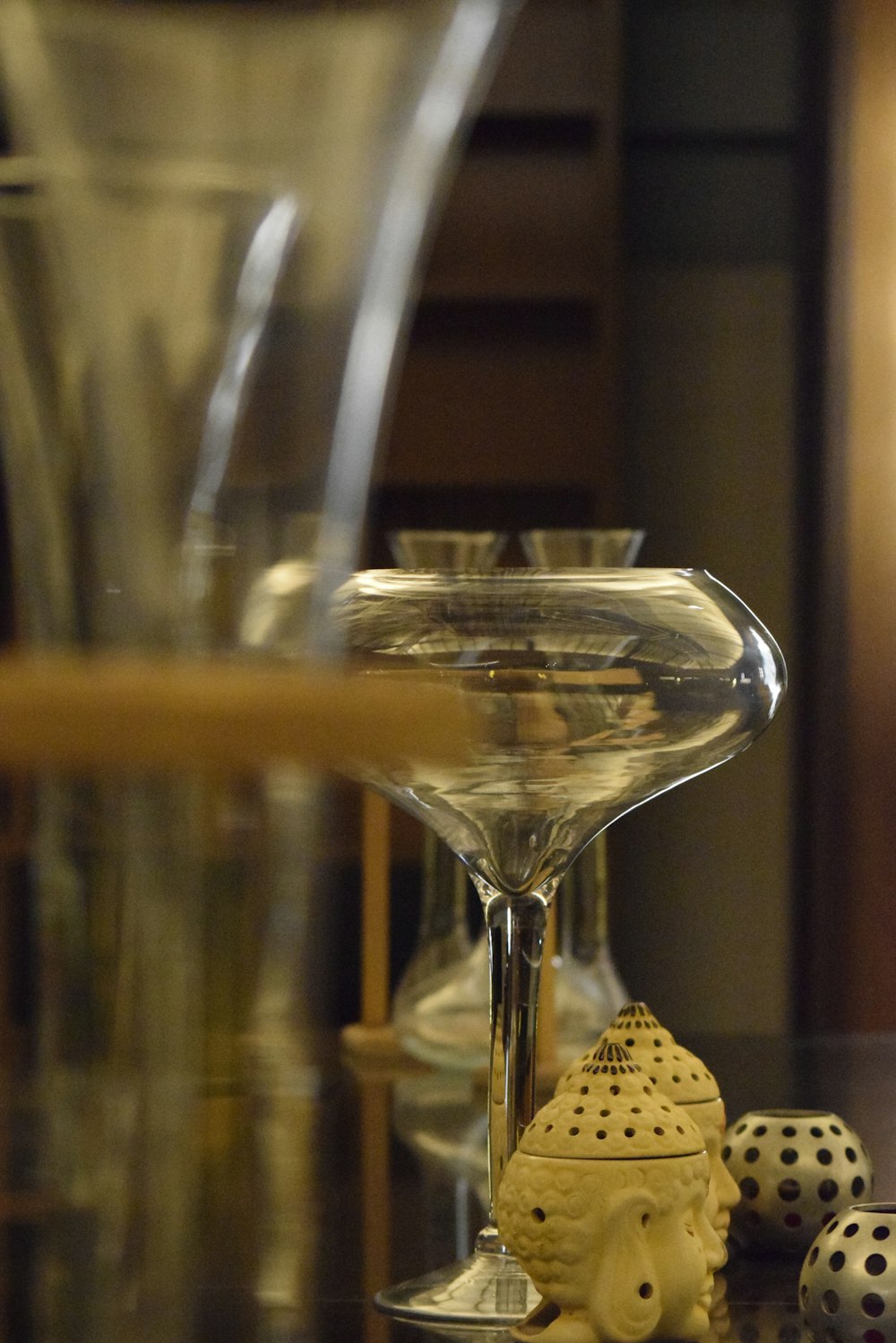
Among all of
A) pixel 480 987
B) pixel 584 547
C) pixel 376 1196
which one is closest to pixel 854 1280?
pixel 376 1196

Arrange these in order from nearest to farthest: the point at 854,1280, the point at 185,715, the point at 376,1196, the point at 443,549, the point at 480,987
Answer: the point at 185,715, the point at 854,1280, the point at 376,1196, the point at 443,549, the point at 480,987

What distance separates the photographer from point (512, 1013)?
69 centimetres

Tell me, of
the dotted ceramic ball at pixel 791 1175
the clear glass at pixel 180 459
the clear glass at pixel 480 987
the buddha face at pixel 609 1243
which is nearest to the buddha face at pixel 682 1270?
the buddha face at pixel 609 1243

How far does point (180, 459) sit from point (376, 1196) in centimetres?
66

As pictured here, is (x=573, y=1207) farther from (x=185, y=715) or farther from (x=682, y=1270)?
(x=185, y=715)

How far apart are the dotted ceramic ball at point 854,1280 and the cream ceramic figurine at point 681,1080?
0.11m

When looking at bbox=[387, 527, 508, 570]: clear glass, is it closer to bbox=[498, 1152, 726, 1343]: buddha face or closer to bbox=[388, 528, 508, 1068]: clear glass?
bbox=[388, 528, 508, 1068]: clear glass

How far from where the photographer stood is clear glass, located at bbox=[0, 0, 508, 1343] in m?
0.26

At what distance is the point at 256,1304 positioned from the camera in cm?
67

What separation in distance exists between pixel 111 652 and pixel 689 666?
0.41m

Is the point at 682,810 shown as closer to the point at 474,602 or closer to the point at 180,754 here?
the point at 474,602

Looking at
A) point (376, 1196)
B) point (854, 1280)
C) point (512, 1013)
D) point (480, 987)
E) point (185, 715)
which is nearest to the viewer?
point (185, 715)

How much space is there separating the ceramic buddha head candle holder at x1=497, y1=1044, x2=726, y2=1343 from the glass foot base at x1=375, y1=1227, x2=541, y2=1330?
0.12 feet

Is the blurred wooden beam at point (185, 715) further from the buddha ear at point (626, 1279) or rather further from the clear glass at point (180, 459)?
the buddha ear at point (626, 1279)
